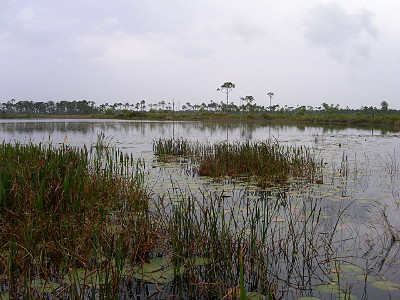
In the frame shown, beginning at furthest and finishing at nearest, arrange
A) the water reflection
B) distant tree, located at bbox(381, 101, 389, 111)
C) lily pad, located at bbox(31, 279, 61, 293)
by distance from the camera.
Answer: distant tree, located at bbox(381, 101, 389, 111) → the water reflection → lily pad, located at bbox(31, 279, 61, 293)

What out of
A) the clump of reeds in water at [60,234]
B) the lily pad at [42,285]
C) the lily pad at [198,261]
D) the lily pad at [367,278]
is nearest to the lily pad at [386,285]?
the lily pad at [367,278]

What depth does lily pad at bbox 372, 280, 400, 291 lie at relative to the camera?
9.26ft

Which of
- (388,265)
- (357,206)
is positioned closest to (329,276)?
(388,265)

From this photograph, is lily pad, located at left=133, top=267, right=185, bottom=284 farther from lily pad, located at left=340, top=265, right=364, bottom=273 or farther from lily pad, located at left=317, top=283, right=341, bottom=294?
lily pad, located at left=340, top=265, right=364, bottom=273

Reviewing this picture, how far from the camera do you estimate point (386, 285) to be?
9.40 feet

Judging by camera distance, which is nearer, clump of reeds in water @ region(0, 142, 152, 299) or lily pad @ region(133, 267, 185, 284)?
clump of reeds in water @ region(0, 142, 152, 299)

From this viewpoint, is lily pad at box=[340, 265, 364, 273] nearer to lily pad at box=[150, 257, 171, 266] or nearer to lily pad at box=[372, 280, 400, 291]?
lily pad at box=[372, 280, 400, 291]

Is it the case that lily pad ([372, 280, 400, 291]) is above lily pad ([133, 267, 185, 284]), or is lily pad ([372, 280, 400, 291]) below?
below

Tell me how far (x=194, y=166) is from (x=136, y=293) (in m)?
6.51

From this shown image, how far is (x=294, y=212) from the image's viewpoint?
Answer: 4891 millimetres

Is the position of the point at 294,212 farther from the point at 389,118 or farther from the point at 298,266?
the point at 389,118

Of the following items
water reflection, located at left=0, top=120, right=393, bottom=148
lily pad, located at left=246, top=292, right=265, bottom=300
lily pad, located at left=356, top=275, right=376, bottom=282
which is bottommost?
lily pad, located at left=356, top=275, right=376, bottom=282

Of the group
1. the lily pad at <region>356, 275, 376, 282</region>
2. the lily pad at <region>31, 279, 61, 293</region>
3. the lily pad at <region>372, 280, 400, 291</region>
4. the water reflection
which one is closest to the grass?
the lily pad at <region>31, 279, 61, 293</region>

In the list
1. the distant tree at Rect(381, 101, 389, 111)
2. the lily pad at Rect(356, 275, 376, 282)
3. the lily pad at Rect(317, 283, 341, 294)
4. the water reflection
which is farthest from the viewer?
the distant tree at Rect(381, 101, 389, 111)
